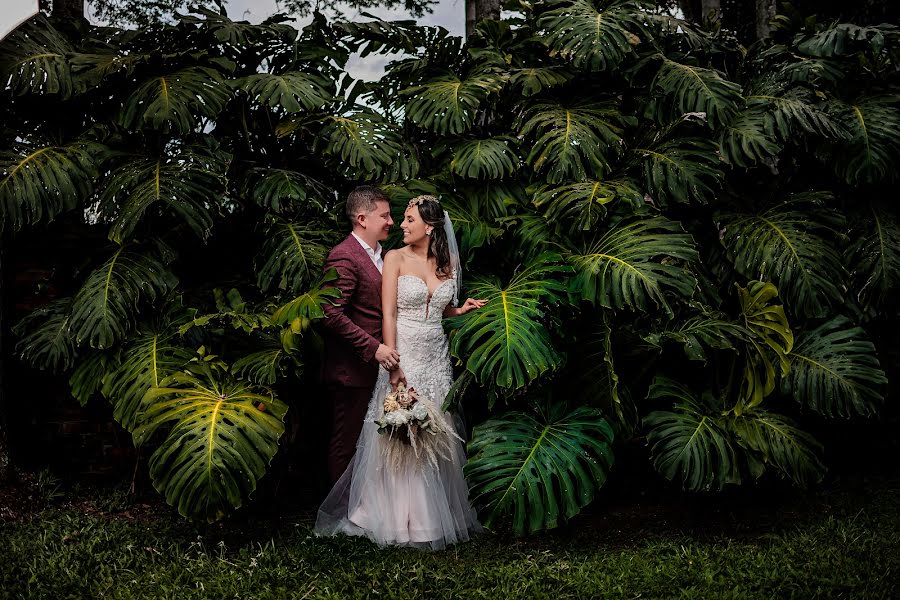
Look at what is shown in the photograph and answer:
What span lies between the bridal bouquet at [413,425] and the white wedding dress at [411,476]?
0.10 feet

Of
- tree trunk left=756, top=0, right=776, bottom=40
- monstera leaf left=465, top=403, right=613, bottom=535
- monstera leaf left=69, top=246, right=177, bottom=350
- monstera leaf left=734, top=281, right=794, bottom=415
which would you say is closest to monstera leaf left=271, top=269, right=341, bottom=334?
monstera leaf left=69, top=246, right=177, bottom=350

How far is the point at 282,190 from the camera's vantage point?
4340 mm

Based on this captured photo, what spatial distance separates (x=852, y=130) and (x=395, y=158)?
2.53m

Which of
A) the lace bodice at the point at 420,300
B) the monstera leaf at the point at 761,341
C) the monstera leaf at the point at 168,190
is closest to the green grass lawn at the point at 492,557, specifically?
the monstera leaf at the point at 761,341

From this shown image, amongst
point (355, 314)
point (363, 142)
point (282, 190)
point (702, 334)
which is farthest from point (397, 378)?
point (702, 334)

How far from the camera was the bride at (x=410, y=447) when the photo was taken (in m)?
3.88

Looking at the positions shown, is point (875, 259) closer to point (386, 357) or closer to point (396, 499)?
point (386, 357)

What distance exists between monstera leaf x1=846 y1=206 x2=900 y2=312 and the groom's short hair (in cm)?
261

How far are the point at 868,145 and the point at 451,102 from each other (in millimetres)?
2290

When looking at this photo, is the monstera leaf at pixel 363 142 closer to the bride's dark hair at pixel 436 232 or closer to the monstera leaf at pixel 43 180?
the bride's dark hair at pixel 436 232

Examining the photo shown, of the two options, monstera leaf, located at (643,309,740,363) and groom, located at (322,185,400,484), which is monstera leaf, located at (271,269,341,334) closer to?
groom, located at (322,185,400,484)

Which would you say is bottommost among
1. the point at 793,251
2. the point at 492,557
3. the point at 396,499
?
the point at 492,557

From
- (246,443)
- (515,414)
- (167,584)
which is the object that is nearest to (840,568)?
(515,414)

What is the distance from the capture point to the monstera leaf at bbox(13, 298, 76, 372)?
4.10 m
